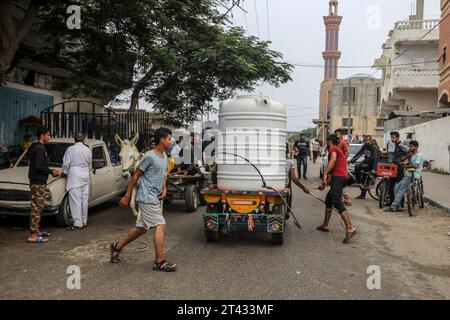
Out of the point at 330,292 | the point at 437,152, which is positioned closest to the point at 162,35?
the point at 330,292

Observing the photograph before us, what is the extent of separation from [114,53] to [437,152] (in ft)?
55.3

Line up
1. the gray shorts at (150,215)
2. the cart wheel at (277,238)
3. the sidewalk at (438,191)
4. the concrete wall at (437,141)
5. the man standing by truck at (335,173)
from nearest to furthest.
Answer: the gray shorts at (150,215)
the cart wheel at (277,238)
the man standing by truck at (335,173)
the sidewalk at (438,191)
the concrete wall at (437,141)

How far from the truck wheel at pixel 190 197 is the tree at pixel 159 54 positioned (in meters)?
3.94

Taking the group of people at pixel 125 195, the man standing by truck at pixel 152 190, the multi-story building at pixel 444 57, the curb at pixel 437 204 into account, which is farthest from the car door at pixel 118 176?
the multi-story building at pixel 444 57

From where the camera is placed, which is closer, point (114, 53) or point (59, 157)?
point (59, 157)

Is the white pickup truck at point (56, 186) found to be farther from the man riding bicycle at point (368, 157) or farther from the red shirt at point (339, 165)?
the man riding bicycle at point (368, 157)

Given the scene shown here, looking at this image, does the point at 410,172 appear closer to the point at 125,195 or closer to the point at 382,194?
the point at 382,194

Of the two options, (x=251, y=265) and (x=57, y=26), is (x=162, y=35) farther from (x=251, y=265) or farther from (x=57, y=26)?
(x=251, y=265)

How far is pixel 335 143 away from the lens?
26.3ft

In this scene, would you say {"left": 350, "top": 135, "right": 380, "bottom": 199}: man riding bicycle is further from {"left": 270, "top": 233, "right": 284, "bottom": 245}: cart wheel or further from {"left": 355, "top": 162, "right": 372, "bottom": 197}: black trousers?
{"left": 270, "top": 233, "right": 284, "bottom": 245}: cart wheel

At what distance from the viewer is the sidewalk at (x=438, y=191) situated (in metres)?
11.7

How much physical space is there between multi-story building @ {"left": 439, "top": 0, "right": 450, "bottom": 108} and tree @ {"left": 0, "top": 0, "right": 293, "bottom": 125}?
1039 centimetres
